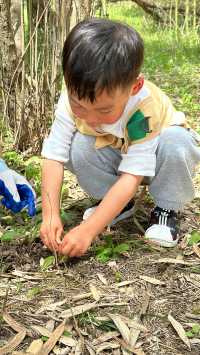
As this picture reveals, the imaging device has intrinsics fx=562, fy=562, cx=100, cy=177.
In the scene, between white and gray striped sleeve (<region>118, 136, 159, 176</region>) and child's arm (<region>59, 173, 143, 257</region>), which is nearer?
child's arm (<region>59, 173, 143, 257</region>)

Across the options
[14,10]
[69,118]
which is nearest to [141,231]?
[69,118]

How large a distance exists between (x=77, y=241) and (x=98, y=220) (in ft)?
0.31

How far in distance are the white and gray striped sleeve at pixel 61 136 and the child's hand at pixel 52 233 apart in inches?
10.0

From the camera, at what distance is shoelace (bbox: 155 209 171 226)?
6.66 feet

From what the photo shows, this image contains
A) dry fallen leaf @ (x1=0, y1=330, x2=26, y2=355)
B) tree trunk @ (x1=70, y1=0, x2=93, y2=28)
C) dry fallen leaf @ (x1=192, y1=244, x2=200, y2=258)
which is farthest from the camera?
tree trunk @ (x1=70, y1=0, x2=93, y2=28)

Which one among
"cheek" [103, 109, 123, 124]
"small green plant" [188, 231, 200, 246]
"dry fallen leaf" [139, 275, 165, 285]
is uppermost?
"cheek" [103, 109, 123, 124]

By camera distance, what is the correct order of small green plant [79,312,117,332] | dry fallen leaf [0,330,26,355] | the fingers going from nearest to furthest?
dry fallen leaf [0,330,26,355] < small green plant [79,312,117,332] < the fingers

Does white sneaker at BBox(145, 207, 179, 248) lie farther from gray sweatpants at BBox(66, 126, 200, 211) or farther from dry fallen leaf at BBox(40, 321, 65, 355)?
dry fallen leaf at BBox(40, 321, 65, 355)

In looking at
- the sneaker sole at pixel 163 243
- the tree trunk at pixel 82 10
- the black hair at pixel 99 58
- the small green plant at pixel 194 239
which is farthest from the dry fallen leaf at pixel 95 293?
the tree trunk at pixel 82 10

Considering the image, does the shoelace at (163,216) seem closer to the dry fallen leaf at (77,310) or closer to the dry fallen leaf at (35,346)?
the dry fallen leaf at (77,310)

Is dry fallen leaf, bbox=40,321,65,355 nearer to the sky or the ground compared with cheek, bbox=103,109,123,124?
nearer to the ground

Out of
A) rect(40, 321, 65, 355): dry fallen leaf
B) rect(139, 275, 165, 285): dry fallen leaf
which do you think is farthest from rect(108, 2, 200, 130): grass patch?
rect(40, 321, 65, 355): dry fallen leaf

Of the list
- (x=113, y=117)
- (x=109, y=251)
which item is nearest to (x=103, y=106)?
(x=113, y=117)

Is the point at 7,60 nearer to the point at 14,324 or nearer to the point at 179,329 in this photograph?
the point at 14,324
